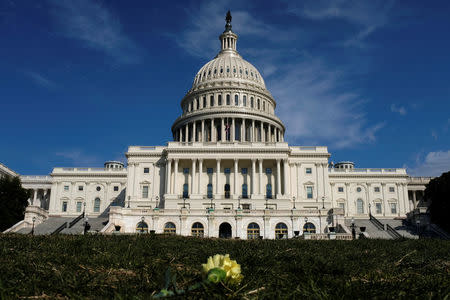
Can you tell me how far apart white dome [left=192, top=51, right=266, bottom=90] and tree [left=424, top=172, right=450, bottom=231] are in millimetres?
58046

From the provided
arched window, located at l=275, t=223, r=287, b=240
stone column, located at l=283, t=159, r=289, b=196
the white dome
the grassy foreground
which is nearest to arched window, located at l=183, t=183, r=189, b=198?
stone column, located at l=283, t=159, r=289, b=196

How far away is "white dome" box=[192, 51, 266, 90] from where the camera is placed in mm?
114312

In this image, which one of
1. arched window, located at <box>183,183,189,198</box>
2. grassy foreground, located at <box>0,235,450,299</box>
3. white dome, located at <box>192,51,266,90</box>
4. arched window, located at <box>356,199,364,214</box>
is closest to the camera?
grassy foreground, located at <box>0,235,450,299</box>

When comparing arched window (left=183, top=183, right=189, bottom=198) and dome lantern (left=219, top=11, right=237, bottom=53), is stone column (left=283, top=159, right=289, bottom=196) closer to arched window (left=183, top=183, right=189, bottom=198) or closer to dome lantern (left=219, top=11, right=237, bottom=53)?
arched window (left=183, top=183, right=189, bottom=198)

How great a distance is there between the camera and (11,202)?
67.3 m

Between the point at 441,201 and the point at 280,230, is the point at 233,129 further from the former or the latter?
the point at 441,201

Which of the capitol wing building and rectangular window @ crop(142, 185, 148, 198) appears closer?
the capitol wing building

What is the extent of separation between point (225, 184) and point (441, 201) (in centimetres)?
3775

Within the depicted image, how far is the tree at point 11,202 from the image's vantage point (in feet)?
211

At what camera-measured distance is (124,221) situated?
61188 millimetres

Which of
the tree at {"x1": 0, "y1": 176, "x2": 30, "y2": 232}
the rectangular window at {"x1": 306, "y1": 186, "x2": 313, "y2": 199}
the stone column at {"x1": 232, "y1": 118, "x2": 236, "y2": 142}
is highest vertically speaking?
the stone column at {"x1": 232, "y1": 118, "x2": 236, "y2": 142}

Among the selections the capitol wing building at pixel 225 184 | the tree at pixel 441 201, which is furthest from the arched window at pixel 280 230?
the tree at pixel 441 201

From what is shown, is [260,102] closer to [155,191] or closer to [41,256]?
[155,191]

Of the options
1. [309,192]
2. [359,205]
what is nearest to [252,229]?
[309,192]
